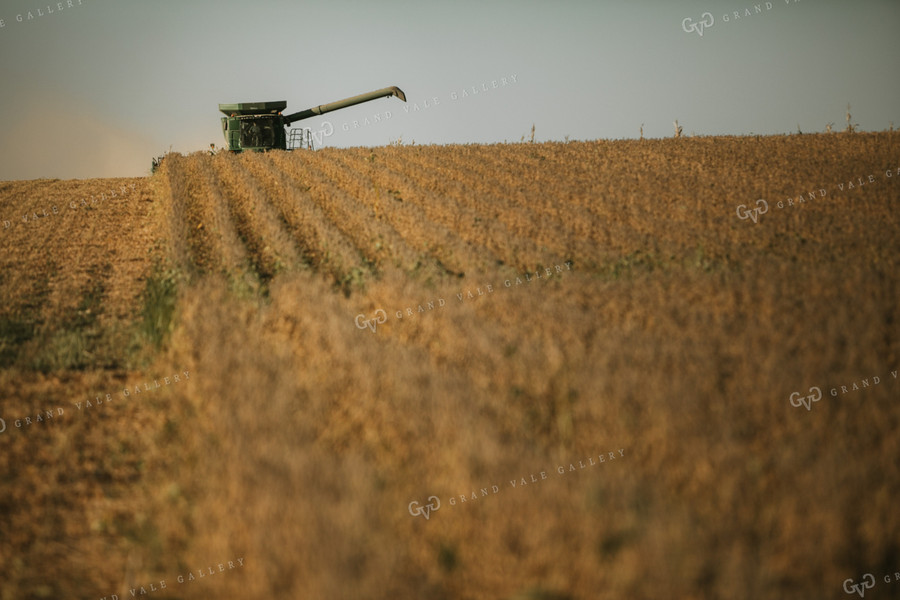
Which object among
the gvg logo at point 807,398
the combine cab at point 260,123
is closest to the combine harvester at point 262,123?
the combine cab at point 260,123

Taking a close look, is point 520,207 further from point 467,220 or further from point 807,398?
point 807,398

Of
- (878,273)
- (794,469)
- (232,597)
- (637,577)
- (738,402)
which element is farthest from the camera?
(878,273)

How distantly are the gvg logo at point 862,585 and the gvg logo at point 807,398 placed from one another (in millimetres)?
1550

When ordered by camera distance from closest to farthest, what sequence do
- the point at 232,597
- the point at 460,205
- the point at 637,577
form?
the point at 637,577 < the point at 232,597 < the point at 460,205

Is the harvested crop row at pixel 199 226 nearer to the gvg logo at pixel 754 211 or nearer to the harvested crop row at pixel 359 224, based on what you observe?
the harvested crop row at pixel 359 224

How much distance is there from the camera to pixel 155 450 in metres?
5.16

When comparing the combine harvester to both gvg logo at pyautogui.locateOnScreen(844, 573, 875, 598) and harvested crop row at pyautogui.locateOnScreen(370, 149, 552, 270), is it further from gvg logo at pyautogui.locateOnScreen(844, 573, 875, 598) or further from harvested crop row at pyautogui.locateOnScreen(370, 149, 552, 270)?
gvg logo at pyautogui.locateOnScreen(844, 573, 875, 598)

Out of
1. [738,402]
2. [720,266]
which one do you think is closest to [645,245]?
[720,266]

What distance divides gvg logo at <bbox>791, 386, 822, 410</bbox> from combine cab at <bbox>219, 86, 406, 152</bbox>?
22.9 meters

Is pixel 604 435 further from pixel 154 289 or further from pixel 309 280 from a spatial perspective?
pixel 154 289

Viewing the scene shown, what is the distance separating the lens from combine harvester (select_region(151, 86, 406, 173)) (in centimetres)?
2402

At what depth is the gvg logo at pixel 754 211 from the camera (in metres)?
11.9

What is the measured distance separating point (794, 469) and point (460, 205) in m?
11.4

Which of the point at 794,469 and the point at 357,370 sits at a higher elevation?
the point at 357,370
